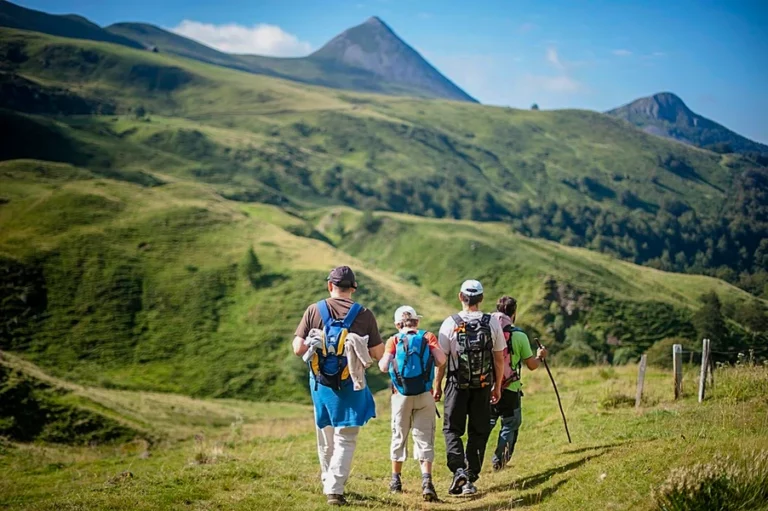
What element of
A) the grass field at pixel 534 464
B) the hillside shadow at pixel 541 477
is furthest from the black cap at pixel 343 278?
the hillside shadow at pixel 541 477

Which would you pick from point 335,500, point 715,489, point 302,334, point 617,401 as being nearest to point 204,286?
point 617,401

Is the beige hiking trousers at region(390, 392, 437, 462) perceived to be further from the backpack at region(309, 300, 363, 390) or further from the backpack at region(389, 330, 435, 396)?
the backpack at region(309, 300, 363, 390)

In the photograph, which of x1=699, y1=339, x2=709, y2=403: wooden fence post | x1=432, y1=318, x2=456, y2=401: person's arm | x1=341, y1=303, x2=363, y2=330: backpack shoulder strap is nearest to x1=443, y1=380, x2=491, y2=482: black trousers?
x1=432, y1=318, x2=456, y2=401: person's arm

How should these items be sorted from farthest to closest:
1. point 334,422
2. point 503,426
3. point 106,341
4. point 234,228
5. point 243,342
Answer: point 234,228 → point 243,342 → point 106,341 → point 503,426 → point 334,422

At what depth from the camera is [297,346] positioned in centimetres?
920

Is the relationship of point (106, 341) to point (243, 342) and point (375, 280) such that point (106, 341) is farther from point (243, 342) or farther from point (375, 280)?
point (375, 280)

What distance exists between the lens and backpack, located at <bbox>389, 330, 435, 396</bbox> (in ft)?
31.4

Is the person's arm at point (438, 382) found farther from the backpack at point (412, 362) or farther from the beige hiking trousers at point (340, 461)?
the beige hiking trousers at point (340, 461)

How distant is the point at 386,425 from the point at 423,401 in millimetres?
10691

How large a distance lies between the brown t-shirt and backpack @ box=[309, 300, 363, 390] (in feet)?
0.35

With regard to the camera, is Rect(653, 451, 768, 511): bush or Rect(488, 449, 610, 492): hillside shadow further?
Rect(488, 449, 610, 492): hillside shadow

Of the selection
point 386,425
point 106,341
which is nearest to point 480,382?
point 386,425

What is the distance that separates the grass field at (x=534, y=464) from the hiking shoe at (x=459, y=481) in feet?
1.15

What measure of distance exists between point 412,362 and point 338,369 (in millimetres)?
1147
